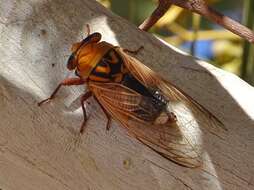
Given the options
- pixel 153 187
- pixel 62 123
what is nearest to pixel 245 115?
pixel 153 187

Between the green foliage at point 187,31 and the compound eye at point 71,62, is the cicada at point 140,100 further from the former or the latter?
the green foliage at point 187,31

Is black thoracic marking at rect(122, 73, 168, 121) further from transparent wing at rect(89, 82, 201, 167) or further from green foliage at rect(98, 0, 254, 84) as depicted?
green foliage at rect(98, 0, 254, 84)

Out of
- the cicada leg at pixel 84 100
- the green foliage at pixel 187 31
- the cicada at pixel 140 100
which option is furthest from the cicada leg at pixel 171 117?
the green foliage at pixel 187 31

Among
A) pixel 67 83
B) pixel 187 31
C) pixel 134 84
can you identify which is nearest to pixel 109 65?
pixel 134 84

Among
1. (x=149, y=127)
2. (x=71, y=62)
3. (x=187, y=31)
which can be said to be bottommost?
(x=187, y=31)

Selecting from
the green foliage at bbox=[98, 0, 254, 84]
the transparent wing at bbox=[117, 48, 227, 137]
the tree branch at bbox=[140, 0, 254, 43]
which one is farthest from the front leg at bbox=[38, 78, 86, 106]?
the green foliage at bbox=[98, 0, 254, 84]

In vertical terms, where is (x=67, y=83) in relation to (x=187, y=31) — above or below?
above

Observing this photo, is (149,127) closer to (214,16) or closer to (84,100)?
(84,100)

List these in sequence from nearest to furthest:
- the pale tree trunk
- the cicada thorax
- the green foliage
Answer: the pale tree trunk < the cicada thorax < the green foliage
